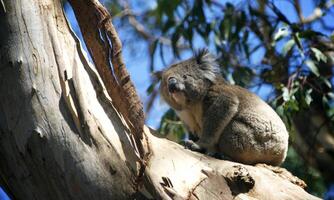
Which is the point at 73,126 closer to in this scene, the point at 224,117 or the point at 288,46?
the point at 224,117

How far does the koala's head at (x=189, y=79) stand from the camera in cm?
454

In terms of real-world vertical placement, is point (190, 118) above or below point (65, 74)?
below

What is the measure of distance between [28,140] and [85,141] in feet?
0.92

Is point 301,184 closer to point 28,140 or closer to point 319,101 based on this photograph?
point 28,140

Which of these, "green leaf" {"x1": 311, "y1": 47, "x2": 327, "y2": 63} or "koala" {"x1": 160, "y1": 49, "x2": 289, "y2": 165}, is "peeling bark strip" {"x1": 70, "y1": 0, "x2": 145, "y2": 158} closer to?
"koala" {"x1": 160, "y1": 49, "x2": 289, "y2": 165}

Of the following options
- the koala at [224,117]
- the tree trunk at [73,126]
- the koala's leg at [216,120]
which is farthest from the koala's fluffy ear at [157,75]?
the tree trunk at [73,126]

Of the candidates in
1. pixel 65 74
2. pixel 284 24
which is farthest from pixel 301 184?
pixel 284 24

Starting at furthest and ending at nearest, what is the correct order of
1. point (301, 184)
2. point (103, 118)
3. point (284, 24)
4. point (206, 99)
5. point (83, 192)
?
point (284, 24), point (206, 99), point (301, 184), point (103, 118), point (83, 192)

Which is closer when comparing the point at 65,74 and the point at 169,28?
the point at 65,74

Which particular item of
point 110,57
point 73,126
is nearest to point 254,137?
point 110,57

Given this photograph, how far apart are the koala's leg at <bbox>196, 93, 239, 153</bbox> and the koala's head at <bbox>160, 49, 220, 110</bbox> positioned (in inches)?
11.7

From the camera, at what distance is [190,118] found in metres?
4.53

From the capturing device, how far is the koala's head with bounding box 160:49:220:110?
4543mm

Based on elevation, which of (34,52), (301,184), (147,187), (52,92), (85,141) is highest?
(34,52)
